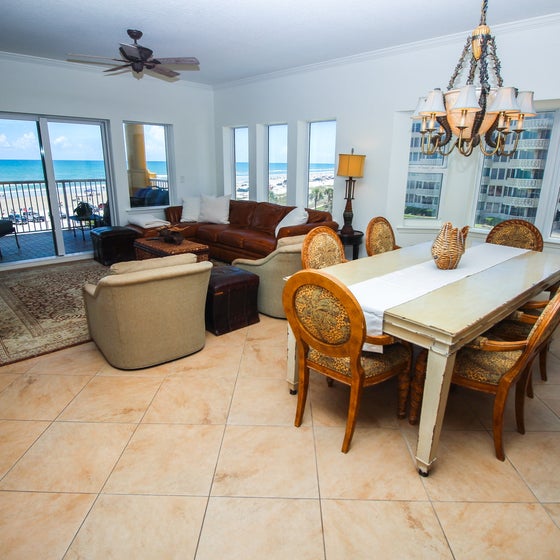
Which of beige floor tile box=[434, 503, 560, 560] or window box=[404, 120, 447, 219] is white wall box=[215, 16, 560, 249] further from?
beige floor tile box=[434, 503, 560, 560]

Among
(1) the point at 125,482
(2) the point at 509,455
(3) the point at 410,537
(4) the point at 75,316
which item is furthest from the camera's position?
(4) the point at 75,316

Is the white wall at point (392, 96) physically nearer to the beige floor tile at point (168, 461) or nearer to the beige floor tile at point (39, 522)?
the beige floor tile at point (168, 461)

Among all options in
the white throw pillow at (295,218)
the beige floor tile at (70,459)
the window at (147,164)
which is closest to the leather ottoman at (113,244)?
the window at (147,164)

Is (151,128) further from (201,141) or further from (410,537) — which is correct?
(410,537)

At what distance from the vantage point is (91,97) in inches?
223

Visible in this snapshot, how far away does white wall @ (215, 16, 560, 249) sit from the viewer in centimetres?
368

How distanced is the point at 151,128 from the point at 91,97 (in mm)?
1102

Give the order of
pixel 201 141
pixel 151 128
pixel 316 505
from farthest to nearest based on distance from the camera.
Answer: pixel 201 141
pixel 151 128
pixel 316 505

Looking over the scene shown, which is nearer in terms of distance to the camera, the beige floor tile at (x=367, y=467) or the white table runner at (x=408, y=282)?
the beige floor tile at (x=367, y=467)

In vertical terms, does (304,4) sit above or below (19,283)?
above

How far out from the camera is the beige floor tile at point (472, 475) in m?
1.81

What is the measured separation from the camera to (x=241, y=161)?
717 centimetres

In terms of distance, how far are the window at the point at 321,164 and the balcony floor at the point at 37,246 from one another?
371 cm

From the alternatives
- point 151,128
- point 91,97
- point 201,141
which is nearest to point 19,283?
point 91,97
